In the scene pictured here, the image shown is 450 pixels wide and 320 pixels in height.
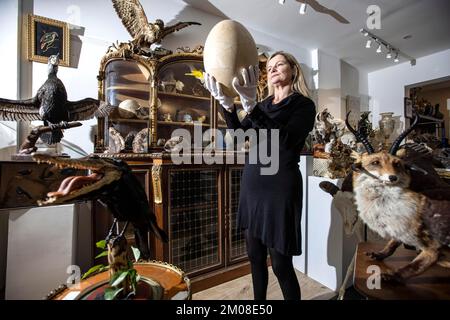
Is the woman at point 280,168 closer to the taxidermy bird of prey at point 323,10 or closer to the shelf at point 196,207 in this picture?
the shelf at point 196,207

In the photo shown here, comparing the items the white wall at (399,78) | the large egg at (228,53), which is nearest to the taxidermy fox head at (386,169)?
the large egg at (228,53)

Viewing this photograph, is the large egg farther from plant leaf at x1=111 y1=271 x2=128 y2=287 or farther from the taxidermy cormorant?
plant leaf at x1=111 y1=271 x2=128 y2=287

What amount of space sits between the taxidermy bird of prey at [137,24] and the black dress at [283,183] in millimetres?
1234

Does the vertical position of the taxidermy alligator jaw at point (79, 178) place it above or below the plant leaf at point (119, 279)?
above

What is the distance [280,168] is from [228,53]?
1.54 ft

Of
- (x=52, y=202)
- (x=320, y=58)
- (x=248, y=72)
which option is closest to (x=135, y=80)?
(x=248, y=72)

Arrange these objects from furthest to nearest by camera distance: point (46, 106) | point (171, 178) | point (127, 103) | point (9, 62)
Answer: point (127, 103), point (171, 178), point (9, 62), point (46, 106)

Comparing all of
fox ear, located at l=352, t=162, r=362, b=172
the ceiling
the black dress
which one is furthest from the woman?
the ceiling

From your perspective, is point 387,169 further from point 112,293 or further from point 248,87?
point 112,293

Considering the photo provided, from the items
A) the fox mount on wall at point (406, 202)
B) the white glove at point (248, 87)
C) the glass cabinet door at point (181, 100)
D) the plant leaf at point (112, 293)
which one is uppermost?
the glass cabinet door at point (181, 100)

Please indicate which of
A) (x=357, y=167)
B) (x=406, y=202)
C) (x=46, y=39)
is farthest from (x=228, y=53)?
(x=46, y=39)

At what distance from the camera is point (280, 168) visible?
788 millimetres

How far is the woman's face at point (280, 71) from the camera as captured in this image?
0.80m
